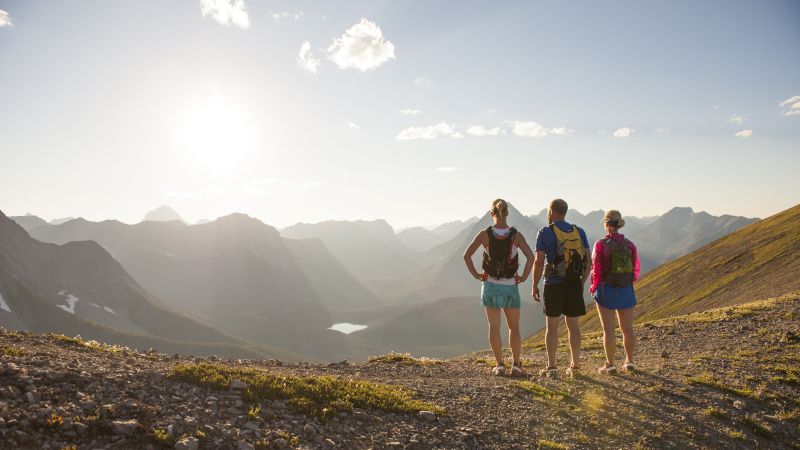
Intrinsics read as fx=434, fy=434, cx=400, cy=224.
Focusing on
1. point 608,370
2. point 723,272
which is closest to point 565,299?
point 608,370

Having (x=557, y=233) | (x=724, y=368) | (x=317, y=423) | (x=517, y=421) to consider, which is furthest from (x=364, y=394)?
(x=724, y=368)

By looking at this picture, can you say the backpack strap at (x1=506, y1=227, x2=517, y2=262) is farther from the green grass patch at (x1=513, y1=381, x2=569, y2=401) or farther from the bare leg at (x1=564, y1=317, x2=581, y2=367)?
the green grass patch at (x1=513, y1=381, x2=569, y2=401)

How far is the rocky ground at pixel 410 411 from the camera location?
24.8ft

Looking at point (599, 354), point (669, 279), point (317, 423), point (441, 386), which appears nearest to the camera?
point (317, 423)

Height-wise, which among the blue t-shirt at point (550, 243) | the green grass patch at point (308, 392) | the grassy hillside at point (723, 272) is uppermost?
the blue t-shirt at point (550, 243)

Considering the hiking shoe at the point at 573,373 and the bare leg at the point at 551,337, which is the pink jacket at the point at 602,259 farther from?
the hiking shoe at the point at 573,373

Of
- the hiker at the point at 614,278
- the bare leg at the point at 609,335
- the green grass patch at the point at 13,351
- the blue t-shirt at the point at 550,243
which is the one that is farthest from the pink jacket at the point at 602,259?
the green grass patch at the point at 13,351

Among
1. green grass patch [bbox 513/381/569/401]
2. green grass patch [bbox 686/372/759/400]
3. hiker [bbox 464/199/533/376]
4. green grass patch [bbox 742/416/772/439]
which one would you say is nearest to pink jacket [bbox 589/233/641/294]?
hiker [bbox 464/199/533/376]

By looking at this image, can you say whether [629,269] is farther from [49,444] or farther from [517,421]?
[49,444]

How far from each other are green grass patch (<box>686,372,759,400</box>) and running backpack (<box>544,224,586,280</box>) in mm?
4726

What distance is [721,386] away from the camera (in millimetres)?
12820

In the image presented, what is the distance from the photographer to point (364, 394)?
10453 millimetres

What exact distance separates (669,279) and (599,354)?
92.7 metres

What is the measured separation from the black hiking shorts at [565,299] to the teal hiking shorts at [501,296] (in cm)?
99
